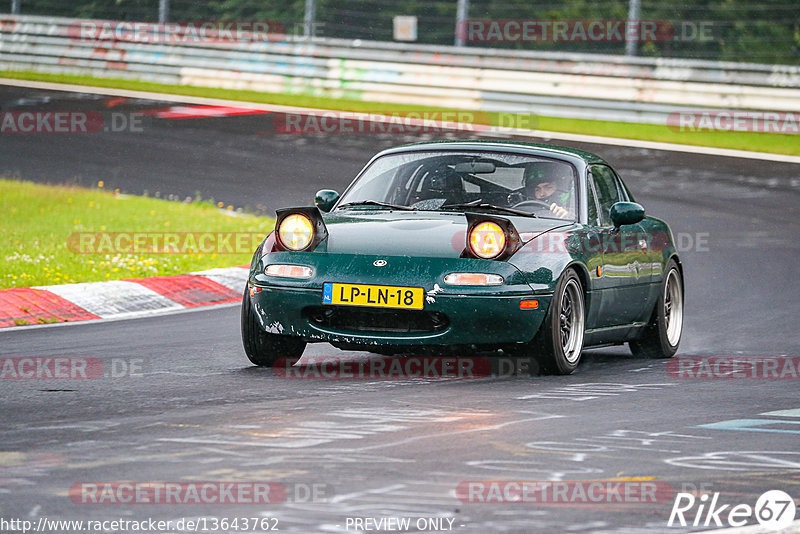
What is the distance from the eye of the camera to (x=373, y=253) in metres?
7.42

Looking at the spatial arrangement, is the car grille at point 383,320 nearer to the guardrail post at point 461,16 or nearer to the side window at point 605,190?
the side window at point 605,190

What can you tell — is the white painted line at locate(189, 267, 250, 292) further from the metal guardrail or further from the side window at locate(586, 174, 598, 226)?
the metal guardrail

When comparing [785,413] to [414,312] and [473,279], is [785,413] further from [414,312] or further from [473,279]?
[414,312]

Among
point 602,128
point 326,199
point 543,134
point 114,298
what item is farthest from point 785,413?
point 602,128

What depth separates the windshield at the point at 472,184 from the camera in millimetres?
8211

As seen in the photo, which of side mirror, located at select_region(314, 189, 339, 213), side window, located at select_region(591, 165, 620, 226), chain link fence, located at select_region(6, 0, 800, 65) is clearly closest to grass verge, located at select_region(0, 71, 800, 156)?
chain link fence, located at select_region(6, 0, 800, 65)

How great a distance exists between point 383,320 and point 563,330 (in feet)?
3.19

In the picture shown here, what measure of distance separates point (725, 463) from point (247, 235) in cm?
869

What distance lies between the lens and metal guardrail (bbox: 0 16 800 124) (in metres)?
20.7

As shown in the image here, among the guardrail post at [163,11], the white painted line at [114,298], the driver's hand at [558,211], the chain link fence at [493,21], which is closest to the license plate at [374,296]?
the driver's hand at [558,211]

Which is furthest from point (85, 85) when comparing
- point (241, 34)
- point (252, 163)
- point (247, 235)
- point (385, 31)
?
point (247, 235)

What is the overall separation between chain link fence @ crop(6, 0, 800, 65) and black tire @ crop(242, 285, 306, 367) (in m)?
13.2

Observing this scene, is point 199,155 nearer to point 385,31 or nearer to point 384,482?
point 385,31

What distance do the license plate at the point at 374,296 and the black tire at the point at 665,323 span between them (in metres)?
2.28
